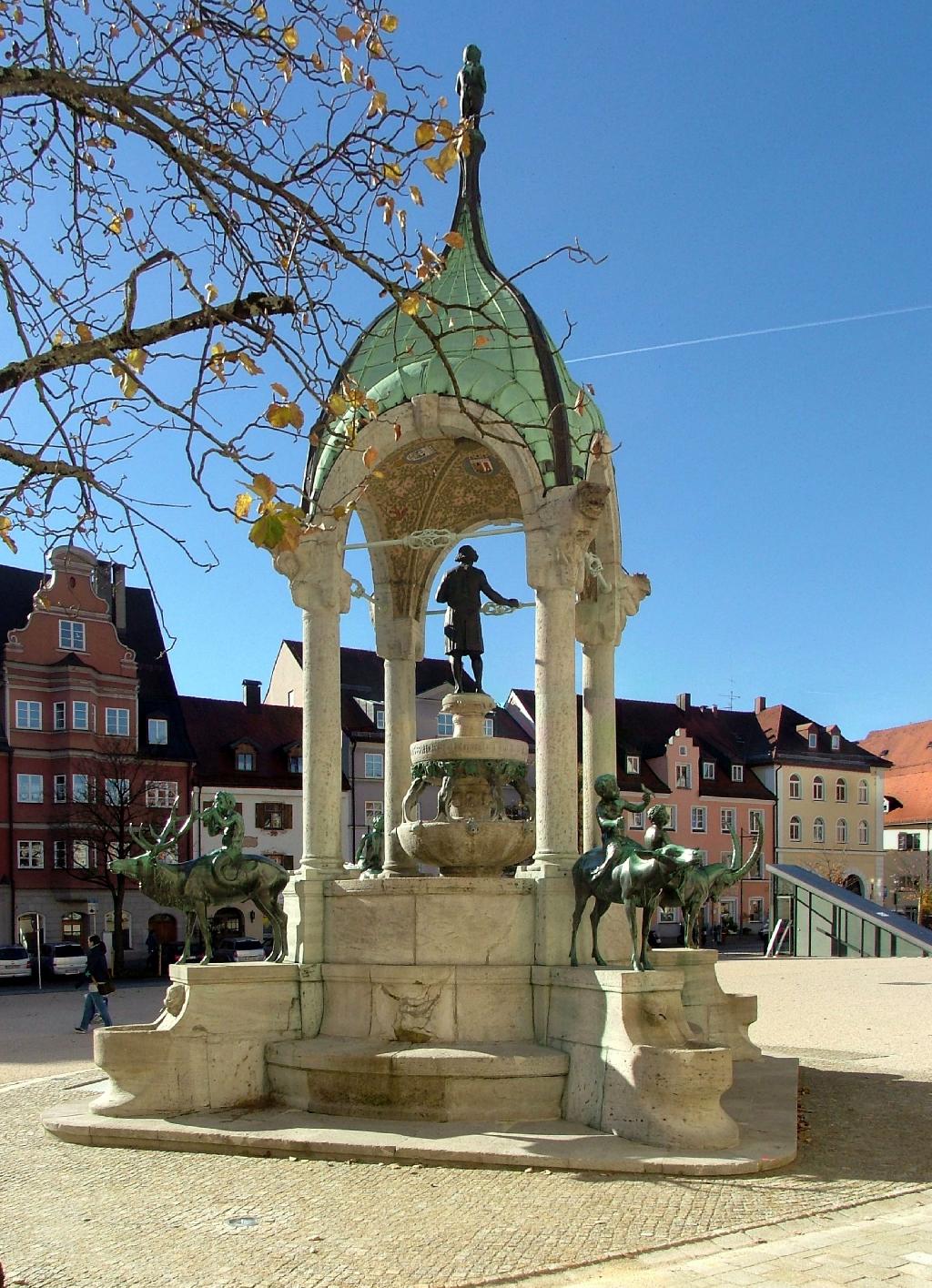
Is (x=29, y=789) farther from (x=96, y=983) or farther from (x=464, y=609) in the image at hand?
(x=464, y=609)

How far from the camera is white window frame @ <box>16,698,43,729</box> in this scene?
50469 mm

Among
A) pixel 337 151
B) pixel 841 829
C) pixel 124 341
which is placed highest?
pixel 337 151

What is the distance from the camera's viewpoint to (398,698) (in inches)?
683

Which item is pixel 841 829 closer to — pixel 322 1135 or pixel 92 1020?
pixel 92 1020

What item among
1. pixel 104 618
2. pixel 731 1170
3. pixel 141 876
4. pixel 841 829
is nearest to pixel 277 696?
pixel 104 618

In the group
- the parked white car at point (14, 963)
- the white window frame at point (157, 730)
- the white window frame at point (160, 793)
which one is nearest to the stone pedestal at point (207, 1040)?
the parked white car at point (14, 963)

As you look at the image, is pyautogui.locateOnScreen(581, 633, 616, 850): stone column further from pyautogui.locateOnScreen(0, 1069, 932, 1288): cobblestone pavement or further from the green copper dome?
pyautogui.locateOnScreen(0, 1069, 932, 1288): cobblestone pavement

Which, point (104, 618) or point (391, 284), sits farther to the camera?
point (104, 618)

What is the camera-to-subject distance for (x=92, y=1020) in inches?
1013

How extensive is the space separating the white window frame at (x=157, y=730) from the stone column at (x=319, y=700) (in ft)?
135

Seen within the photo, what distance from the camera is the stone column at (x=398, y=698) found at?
16953mm

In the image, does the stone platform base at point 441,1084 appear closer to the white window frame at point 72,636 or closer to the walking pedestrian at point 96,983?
the walking pedestrian at point 96,983

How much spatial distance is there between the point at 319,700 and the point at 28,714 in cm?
3886

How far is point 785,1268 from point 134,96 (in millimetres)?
6512
